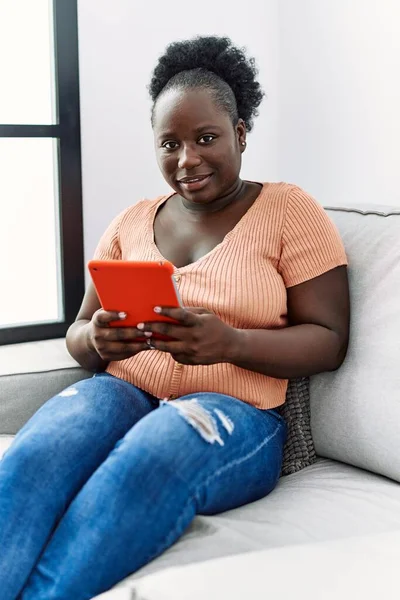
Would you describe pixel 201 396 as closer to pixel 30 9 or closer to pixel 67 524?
pixel 67 524

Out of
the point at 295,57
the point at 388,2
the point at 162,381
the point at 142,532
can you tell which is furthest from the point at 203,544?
the point at 295,57

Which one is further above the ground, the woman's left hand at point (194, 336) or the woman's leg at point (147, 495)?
the woman's left hand at point (194, 336)

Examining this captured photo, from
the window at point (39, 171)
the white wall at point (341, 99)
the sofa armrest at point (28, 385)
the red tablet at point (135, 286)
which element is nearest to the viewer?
the red tablet at point (135, 286)

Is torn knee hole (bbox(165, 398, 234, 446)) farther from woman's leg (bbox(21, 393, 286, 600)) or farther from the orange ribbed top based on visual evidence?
the orange ribbed top

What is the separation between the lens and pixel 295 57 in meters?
2.14

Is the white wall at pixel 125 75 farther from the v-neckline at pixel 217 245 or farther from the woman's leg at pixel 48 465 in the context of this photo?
the woman's leg at pixel 48 465

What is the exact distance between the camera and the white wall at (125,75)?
79.4 inches

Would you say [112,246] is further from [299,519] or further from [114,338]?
[299,519]

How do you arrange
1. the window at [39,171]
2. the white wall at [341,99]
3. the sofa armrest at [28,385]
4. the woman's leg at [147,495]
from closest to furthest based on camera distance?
the woman's leg at [147,495], the sofa armrest at [28,385], the white wall at [341,99], the window at [39,171]

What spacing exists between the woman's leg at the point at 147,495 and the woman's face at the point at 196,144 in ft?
1.47

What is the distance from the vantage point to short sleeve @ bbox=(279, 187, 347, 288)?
4.74ft


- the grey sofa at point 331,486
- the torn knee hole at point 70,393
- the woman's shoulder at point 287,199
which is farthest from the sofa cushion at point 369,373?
the torn knee hole at point 70,393

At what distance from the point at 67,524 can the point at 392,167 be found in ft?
3.71

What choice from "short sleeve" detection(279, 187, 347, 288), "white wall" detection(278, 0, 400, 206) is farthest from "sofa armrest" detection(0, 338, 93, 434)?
"white wall" detection(278, 0, 400, 206)
